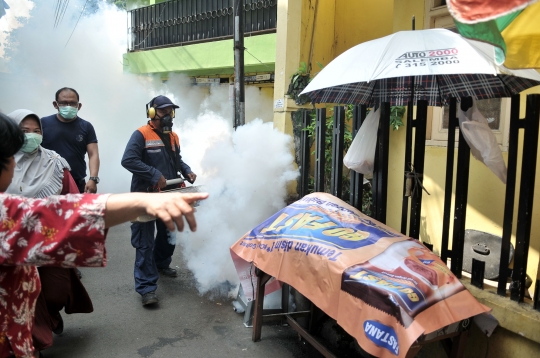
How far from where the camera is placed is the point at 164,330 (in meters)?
3.97

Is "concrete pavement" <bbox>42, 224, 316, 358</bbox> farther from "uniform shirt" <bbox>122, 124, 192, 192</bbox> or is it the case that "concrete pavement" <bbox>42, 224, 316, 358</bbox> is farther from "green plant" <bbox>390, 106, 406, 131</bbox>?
"green plant" <bbox>390, 106, 406, 131</bbox>

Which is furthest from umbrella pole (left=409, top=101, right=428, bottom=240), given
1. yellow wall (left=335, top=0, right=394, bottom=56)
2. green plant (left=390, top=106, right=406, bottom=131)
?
yellow wall (left=335, top=0, right=394, bottom=56)

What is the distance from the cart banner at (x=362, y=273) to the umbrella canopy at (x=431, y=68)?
1.08 metres

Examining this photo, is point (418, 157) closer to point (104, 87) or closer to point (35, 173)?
point (35, 173)

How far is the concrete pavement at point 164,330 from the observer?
3.62m

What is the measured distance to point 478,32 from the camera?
6.42ft

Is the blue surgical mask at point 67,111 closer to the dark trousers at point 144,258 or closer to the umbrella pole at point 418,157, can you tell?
the dark trousers at point 144,258

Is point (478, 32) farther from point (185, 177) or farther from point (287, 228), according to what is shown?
point (185, 177)

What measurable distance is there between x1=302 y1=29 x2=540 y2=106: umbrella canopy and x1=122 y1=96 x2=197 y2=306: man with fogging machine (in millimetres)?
1872

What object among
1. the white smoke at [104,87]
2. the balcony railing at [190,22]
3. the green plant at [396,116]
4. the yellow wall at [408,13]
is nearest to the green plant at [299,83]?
the yellow wall at [408,13]

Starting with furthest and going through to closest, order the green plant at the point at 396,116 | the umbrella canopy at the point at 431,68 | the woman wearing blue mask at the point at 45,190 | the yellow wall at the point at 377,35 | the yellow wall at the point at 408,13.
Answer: the green plant at the point at 396,116, the yellow wall at the point at 408,13, the yellow wall at the point at 377,35, the woman wearing blue mask at the point at 45,190, the umbrella canopy at the point at 431,68

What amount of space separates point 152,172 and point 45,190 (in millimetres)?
1174

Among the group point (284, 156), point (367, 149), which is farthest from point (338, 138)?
point (284, 156)

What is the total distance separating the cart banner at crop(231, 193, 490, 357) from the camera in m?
2.29
